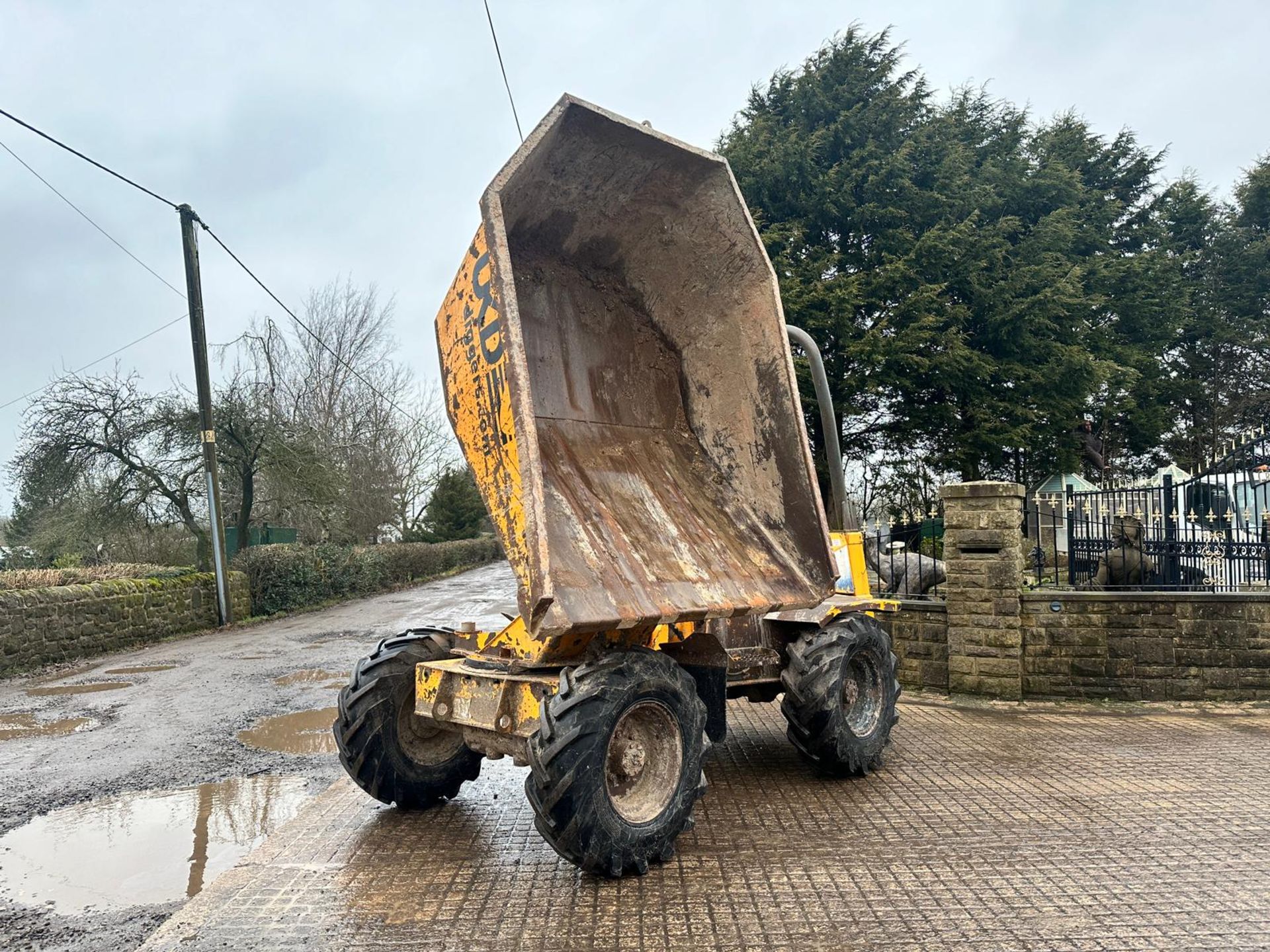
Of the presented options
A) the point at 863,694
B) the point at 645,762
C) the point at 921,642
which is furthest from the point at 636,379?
the point at 921,642

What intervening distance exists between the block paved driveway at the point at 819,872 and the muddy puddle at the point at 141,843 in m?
0.33

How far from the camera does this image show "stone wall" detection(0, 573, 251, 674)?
11.9m

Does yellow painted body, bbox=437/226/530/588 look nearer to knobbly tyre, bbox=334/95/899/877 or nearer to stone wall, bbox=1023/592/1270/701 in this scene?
knobbly tyre, bbox=334/95/899/877

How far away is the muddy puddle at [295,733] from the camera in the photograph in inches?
283

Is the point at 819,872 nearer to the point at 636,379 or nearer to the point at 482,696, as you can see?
the point at 482,696

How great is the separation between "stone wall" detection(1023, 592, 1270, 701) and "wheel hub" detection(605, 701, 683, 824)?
19.2 ft

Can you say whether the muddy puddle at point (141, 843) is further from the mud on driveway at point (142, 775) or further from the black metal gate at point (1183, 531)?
the black metal gate at point (1183, 531)

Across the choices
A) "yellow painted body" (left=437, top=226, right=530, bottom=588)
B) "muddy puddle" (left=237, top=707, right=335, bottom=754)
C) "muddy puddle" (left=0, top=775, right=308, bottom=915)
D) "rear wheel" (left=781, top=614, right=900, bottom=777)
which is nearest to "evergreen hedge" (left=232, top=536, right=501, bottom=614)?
"muddy puddle" (left=237, top=707, right=335, bottom=754)

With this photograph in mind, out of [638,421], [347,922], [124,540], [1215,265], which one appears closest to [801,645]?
[638,421]

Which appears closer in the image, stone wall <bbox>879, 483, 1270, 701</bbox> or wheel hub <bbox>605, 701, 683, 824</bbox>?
wheel hub <bbox>605, 701, 683, 824</bbox>

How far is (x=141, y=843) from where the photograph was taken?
16.4ft

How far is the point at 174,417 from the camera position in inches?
713

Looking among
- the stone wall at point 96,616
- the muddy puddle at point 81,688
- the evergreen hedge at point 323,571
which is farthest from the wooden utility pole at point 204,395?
the muddy puddle at point 81,688

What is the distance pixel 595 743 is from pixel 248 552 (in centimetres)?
1678
